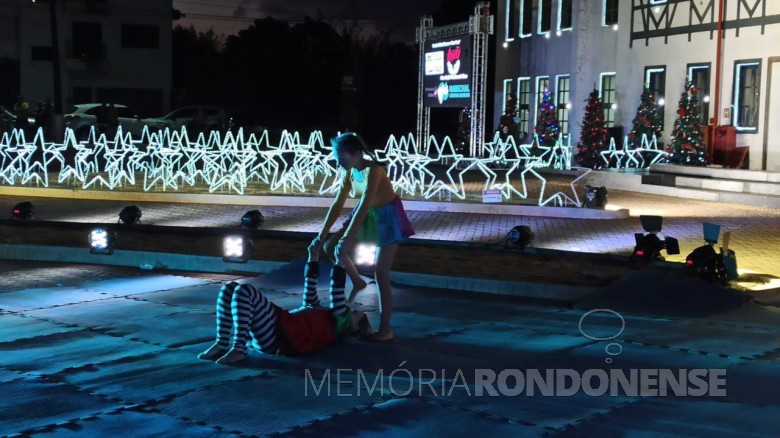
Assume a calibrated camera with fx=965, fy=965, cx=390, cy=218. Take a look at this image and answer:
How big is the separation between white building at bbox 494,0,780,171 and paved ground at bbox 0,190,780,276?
3.73m

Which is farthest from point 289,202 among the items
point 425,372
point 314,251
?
point 425,372

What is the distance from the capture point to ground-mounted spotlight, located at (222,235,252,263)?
10.5 meters

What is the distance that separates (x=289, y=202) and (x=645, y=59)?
11.2m

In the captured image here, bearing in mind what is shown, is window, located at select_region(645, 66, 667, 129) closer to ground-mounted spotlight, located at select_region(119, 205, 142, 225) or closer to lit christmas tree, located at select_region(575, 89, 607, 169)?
lit christmas tree, located at select_region(575, 89, 607, 169)

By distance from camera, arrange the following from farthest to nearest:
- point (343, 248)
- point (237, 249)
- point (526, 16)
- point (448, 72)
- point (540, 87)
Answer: point (526, 16), point (540, 87), point (448, 72), point (237, 249), point (343, 248)

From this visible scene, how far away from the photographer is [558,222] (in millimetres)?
14508

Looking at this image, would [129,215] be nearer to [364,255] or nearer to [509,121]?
[364,255]

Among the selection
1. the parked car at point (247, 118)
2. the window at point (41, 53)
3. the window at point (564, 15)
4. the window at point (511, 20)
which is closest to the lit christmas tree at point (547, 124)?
the window at point (564, 15)

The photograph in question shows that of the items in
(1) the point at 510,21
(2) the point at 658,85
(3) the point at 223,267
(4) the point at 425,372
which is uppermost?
(1) the point at 510,21

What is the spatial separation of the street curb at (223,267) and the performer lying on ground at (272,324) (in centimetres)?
285

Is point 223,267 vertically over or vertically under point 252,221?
under

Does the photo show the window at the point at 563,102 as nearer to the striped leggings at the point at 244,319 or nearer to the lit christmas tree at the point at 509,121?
the lit christmas tree at the point at 509,121

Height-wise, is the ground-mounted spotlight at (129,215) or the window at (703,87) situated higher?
the window at (703,87)

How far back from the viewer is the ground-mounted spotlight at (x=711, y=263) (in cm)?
899
